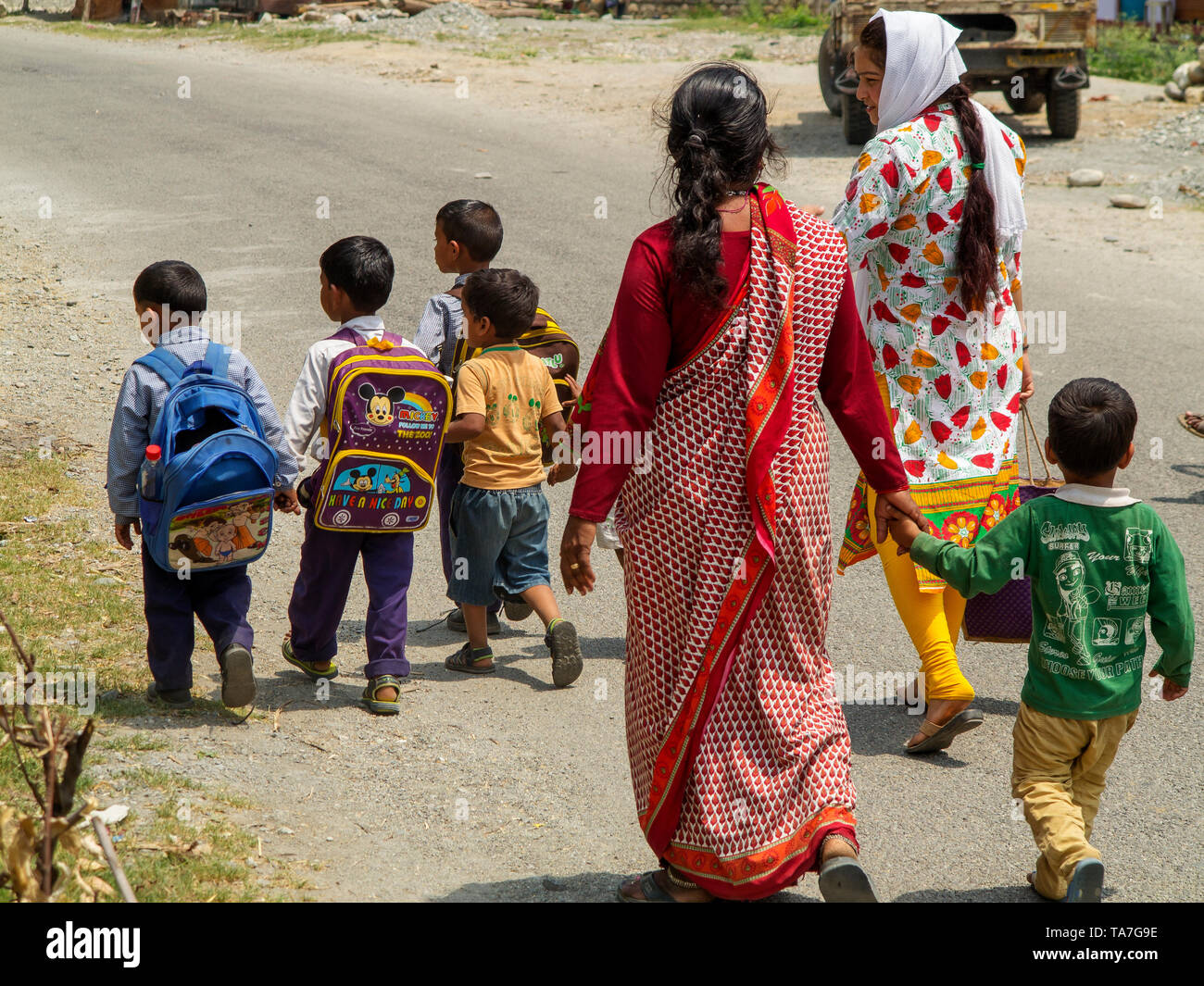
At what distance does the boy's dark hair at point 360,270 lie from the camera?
4.12 m

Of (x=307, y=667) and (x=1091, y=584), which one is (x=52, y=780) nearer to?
(x=307, y=667)

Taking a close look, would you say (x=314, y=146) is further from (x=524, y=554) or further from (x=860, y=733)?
(x=860, y=733)

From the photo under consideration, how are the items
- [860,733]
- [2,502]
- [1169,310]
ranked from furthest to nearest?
1. [1169,310]
2. [2,502]
3. [860,733]

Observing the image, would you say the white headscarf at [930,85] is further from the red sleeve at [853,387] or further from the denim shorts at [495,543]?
the denim shorts at [495,543]

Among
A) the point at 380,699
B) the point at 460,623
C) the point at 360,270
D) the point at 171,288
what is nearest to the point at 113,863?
the point at 380,699

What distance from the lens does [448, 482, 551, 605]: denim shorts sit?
14.8 ft

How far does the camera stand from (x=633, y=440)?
112 inches

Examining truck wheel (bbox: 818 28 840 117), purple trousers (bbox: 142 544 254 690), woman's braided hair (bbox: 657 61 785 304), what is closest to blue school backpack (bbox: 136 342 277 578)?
purple trousers (bbox: 142 544 254 690)

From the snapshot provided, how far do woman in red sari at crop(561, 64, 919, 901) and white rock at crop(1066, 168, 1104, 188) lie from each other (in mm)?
11085

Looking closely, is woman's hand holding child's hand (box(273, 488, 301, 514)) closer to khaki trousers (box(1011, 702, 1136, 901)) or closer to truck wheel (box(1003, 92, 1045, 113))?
khaki trousers (box(1011, 702, 1136, 901))

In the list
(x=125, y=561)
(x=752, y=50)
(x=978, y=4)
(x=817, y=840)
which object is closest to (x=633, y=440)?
(x=817, y=840)

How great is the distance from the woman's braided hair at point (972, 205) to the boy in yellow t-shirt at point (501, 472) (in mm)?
1376

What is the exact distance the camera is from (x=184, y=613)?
4.04 m

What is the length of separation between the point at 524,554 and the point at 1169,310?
658 centimetres
